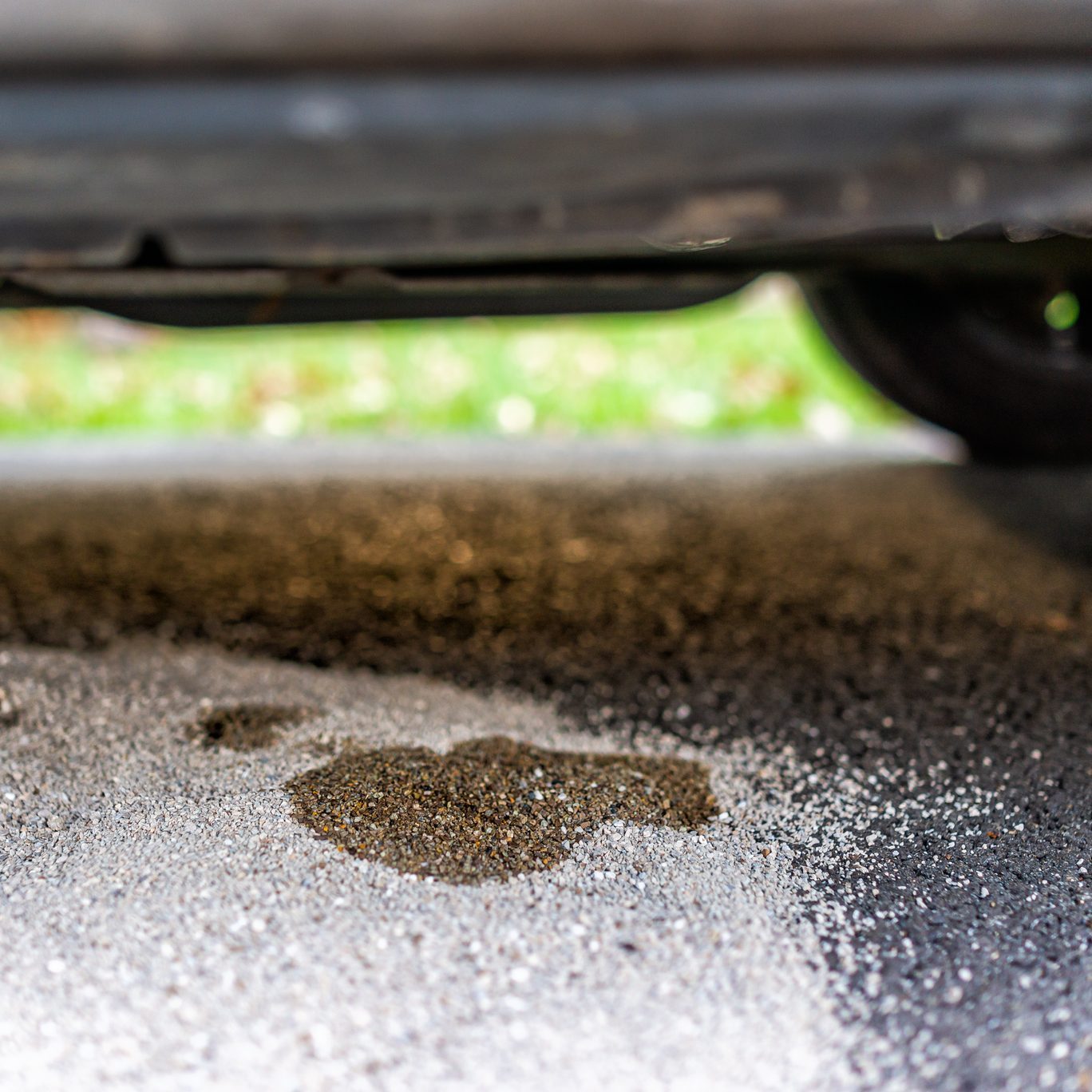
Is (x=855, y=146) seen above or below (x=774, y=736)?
above

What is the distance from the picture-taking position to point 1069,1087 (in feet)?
1.90

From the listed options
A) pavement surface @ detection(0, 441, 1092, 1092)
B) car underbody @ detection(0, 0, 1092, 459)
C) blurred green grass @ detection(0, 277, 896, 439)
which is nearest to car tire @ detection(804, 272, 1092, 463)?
pavement surface @ detection(0, 441, 1092, 1092)

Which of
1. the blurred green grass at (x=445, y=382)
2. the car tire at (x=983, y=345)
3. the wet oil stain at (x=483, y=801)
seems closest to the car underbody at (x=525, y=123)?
the wet oil stain at (x=483, y=801)

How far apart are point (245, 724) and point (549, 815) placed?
35 centimetres

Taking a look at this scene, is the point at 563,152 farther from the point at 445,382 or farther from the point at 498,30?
the point at 445,382

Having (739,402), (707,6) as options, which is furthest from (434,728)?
(739,402)

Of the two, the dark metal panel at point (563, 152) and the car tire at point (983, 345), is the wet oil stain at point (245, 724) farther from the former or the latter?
the car tire at point (983, 345)

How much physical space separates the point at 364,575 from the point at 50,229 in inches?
34.9

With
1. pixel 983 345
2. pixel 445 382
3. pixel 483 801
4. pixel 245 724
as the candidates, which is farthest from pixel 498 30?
pixel 445 382

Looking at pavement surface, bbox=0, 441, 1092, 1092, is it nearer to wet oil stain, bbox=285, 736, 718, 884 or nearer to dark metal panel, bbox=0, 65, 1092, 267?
wet oil stain, bbox=285, 736, 718, 884

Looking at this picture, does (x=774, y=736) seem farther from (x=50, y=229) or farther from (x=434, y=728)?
(x=50, y=229)

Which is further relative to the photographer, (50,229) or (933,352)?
(933,352)

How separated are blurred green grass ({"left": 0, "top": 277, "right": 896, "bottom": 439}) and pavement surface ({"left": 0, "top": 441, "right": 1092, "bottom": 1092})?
1.63 meters

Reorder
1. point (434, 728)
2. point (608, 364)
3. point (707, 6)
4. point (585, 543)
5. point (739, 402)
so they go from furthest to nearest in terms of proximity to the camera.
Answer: point (608, 364) < point (739, 402) < point (585, 543) < point (434, 728) < point (707, 6)
